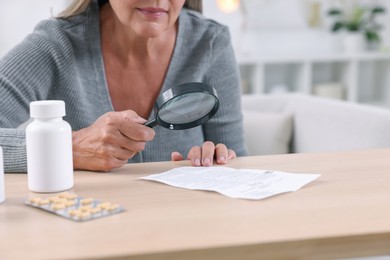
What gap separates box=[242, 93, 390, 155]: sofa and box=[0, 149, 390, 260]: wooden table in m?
1.03

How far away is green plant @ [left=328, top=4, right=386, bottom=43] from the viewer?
468cm

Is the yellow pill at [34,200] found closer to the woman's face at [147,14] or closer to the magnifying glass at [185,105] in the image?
the magnifying glass at [185,105]

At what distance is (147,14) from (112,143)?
46 centimetres

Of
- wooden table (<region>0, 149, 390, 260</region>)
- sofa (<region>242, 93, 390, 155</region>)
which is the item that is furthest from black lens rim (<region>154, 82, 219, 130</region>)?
sofa (<region>242, 93, 390, 155</region>)

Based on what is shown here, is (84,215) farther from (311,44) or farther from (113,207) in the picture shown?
(311,44)

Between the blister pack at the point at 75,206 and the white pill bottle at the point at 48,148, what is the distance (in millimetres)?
58

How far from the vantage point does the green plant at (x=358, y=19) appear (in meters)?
4.68

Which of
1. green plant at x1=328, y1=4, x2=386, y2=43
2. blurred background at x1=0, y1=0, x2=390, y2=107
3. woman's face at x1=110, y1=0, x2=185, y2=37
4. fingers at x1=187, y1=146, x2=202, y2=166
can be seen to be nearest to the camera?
fingers at x1=187, y1=146, x2=202, y2=166

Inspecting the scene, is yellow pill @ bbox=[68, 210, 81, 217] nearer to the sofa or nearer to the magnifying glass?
the magnifying glass

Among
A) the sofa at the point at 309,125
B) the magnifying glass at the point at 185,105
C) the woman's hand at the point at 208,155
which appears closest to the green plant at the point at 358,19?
the sofa at the point at 309,125

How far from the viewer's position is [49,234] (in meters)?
0.86

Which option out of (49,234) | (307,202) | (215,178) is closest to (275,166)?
(215,178)

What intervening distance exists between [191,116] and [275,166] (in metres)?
0.22

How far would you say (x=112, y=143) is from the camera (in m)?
1.28
